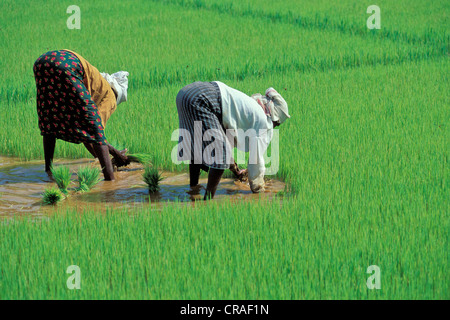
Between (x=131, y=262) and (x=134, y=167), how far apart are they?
244 cm

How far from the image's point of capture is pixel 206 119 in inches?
165

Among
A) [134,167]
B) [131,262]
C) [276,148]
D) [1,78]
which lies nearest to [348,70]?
[276,148]

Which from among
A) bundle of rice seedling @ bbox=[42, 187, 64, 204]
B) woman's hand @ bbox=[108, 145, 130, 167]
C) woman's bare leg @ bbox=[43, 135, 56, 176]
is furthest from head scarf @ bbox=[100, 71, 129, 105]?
bundle of rice seedling @ bbox=[42, 187, 64, 204]

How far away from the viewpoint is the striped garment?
4.20 metres

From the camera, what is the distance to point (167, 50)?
10.2 meters

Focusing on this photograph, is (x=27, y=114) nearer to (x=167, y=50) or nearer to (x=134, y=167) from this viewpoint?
(x=134, y=167)

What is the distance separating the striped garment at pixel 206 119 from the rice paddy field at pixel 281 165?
361 millimetres

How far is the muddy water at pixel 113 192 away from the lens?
179 inches

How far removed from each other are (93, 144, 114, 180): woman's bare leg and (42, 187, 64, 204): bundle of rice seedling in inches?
21.1

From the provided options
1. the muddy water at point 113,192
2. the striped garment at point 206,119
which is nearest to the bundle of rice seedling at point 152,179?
the muddy water at point 113,192

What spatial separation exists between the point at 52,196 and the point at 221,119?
4.79ft

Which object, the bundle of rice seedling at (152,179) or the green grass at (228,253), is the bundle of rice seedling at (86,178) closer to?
the bundle of rice seedling at (152,179)

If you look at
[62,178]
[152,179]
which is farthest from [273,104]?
[62,178]

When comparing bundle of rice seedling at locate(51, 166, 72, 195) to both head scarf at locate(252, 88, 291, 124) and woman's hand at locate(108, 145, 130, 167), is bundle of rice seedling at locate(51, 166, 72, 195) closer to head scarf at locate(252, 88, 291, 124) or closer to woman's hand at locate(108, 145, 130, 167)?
woman's hand at locate(108, 145, 130, 167)
